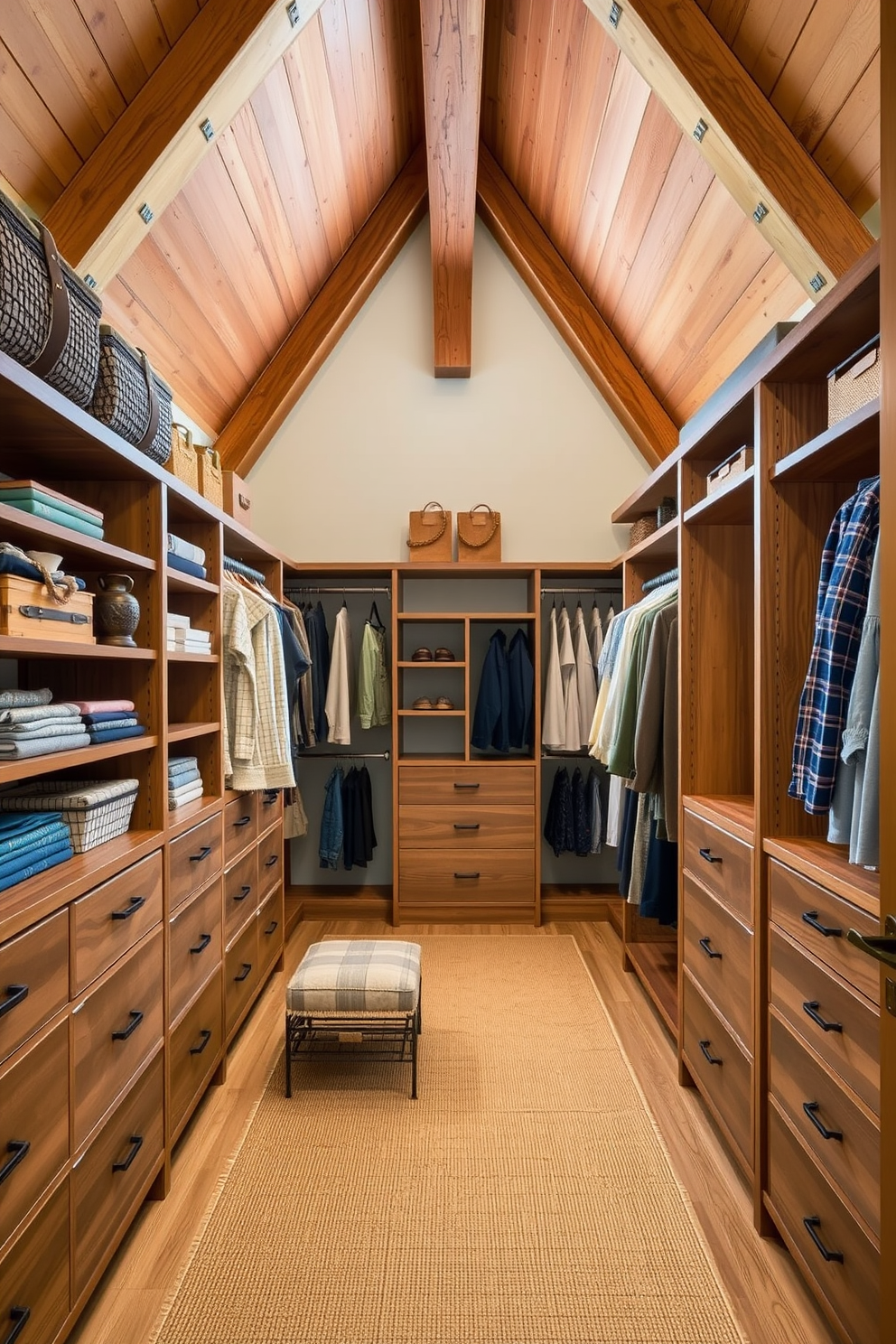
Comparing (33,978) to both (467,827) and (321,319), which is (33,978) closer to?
(467,827)

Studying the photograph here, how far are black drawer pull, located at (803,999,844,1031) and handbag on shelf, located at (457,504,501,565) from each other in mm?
2907

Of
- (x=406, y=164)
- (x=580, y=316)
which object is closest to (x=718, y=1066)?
(x=580, y=316)

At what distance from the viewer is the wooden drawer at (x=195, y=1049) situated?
6.89ft

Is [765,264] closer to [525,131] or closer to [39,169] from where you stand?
[525,131]

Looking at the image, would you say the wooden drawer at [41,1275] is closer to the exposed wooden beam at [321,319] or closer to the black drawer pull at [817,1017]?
the black drawer pull at [817,1017]

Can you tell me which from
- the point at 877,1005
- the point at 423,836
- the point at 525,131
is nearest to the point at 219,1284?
the point at 877,1005

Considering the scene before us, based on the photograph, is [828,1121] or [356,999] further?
[356,999]

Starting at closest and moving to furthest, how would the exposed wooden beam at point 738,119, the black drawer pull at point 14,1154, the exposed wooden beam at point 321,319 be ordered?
→ the black drawer pull at point 14,1154 → the exposed wooden beam at point 738,119 → the exposed wooden beam at point 321,319

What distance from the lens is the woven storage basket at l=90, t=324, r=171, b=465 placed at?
1769 mm

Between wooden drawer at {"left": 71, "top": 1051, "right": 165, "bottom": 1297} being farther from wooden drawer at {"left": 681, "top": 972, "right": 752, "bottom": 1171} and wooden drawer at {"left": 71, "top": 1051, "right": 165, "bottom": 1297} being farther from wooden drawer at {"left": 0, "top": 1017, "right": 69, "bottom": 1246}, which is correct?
wooden drawer at {"left": 681, "top": 972, "right": 752, "bottom": 1171}

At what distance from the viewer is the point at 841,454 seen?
169 cm

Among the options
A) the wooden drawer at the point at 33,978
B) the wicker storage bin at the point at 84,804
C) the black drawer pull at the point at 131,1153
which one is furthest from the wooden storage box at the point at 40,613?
the black drawer pull at the point at 131,1153

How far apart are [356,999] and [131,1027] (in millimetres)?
830

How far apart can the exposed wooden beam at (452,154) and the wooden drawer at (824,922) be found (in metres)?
2.51
